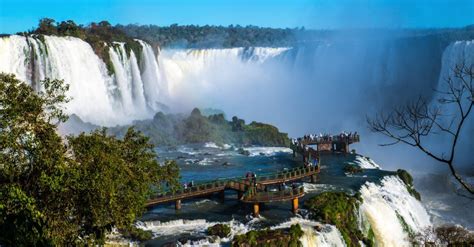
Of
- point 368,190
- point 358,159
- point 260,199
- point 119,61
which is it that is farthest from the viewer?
point 119,61

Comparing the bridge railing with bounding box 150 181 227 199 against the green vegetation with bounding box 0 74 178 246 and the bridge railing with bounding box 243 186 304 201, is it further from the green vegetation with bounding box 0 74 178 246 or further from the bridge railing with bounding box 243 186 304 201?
the green vegetation with bounding box 0 74 178 246

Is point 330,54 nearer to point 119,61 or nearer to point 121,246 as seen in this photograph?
point 119,61

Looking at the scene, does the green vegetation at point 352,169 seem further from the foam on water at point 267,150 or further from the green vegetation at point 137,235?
the green vegetation at point 137,235

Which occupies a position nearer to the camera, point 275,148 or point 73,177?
point 73,177

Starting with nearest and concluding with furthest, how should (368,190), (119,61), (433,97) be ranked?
(368,190), (119,61), (433,97)

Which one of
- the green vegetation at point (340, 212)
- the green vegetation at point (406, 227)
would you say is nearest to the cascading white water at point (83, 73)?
the green vegetation at point (340, 212)

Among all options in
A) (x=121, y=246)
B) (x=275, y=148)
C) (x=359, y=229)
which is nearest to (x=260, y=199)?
(x=359, y=229)

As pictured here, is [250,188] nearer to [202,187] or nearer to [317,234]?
[202,187]
